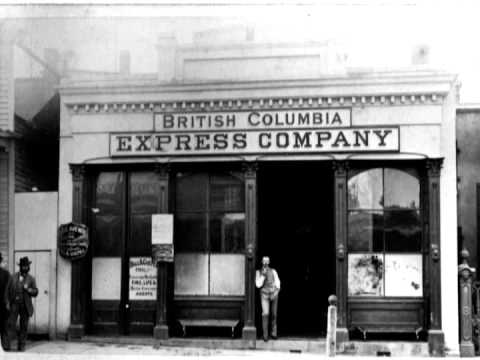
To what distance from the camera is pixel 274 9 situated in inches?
641

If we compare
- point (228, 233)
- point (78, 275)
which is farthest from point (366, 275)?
point (78, 275)

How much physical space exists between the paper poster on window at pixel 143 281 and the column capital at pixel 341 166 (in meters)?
4.80

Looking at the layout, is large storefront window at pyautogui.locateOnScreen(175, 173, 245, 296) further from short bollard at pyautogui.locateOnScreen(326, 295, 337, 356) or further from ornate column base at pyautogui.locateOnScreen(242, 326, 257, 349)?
short bollard at pyautogui.locateOnScreen(326, 295, 337, 356)

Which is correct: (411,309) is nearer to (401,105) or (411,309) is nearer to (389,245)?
(389,245)

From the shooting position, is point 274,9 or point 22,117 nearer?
point 274,9

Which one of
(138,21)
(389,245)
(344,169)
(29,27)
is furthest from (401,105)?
(29,27)

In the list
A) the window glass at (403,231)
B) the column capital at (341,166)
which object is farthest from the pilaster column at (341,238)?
the window glass at (403,231)

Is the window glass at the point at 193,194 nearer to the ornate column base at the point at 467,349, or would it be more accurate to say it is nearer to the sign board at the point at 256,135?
the sign board at the point at 256,135

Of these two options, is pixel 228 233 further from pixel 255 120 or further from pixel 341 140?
pixel 341 140

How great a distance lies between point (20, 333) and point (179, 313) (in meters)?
3.56

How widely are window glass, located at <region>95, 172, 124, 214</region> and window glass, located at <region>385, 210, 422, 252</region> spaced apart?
6.25 m

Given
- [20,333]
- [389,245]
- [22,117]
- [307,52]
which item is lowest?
[20,333]

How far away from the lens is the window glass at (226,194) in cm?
1727

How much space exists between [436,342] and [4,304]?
9.38 metres
